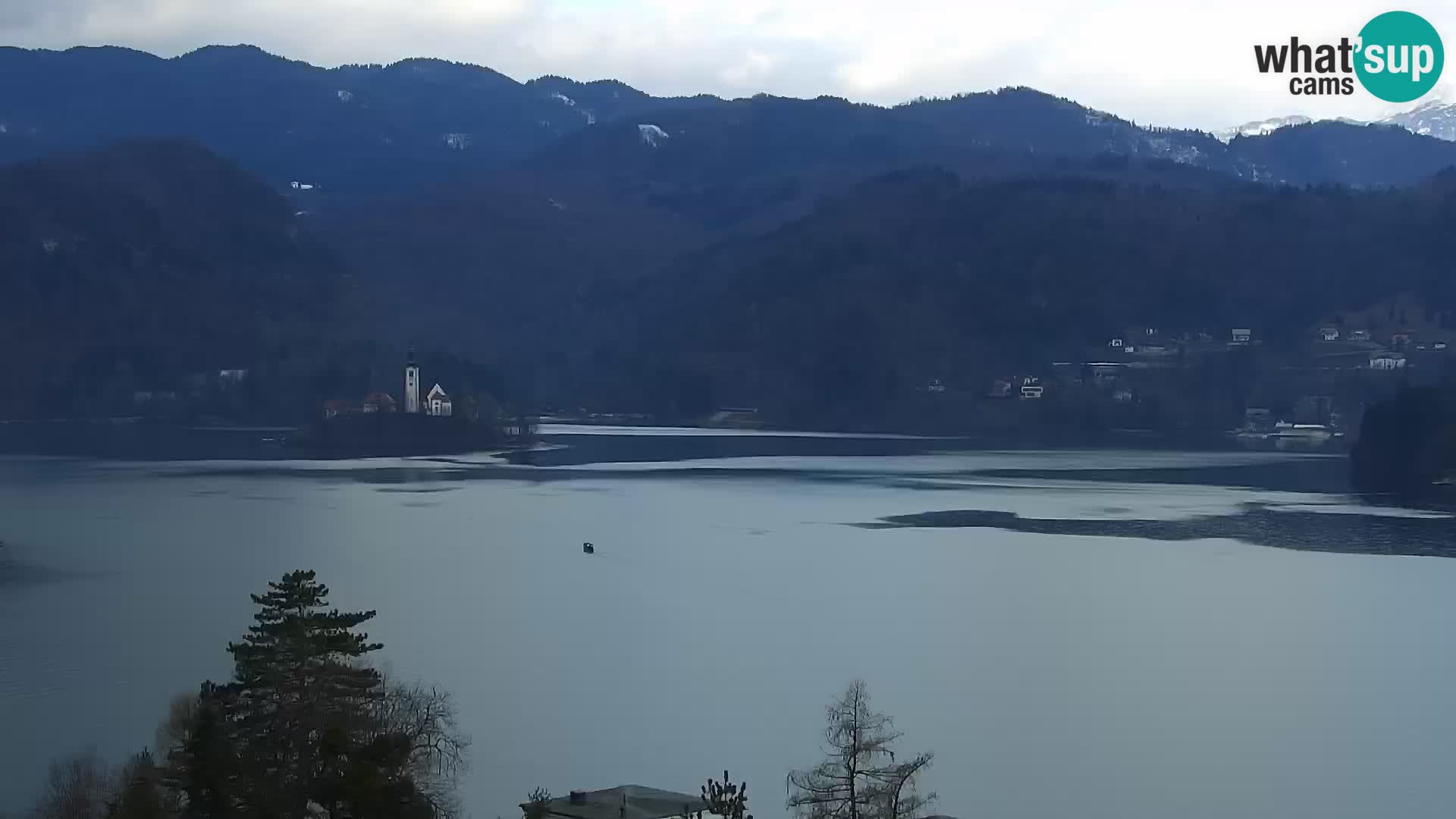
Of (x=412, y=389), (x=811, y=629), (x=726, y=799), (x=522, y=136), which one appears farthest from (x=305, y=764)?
(x=522, y=136)

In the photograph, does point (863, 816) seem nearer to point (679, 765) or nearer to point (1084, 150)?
point (679, 765)

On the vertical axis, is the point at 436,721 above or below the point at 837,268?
below

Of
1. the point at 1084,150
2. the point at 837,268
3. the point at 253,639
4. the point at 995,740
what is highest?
the point at 1084,150

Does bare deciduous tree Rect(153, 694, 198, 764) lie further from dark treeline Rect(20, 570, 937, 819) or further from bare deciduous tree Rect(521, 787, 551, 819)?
bare deciduous tree Rect(521, 787, 551, 819)

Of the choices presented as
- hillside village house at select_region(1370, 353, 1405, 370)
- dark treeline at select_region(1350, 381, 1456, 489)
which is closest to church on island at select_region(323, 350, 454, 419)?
dark treeline at select_region(1350, 381, 1456, 489)

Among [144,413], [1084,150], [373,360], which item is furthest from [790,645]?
[1084,150]

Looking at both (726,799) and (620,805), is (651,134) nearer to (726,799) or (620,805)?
(726,799)

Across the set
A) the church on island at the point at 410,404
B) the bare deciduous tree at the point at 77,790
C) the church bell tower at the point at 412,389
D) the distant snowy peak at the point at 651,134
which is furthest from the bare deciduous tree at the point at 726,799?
the distant snowy peak at the point at 651,134
